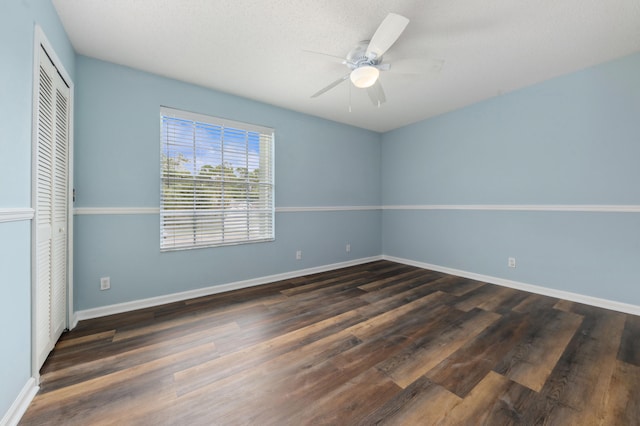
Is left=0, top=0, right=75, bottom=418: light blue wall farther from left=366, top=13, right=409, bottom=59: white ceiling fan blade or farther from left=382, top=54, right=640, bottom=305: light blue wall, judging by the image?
left=382, top=54, right=640, bottom=305: light blue wall

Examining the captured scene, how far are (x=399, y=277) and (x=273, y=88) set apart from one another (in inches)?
120

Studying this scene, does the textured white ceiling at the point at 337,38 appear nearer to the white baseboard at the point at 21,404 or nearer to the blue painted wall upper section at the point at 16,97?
the blue painted wall upper section at the point at 16,97

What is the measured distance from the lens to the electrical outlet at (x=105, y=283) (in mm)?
2349

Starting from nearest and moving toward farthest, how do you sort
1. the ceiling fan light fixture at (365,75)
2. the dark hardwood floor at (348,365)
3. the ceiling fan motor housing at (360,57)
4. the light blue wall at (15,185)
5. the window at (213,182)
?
1. the light blue wall at (15,185)
2. the dark hardwood floor at (348,365)
3. the ceiling fan light fixture at (365,75)
4. the ceiling fan motor housing at (360,57)
5. the window at (213,182)

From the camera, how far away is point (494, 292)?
296cm

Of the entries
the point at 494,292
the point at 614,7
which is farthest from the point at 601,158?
the point at 494,292

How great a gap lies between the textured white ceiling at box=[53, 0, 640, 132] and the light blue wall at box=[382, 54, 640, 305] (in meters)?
0.38

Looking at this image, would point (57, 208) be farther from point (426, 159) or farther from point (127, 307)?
point (426, 159)

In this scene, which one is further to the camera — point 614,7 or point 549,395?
point 614,7

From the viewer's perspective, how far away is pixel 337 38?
2049 mm

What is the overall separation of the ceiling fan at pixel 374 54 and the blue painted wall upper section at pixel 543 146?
1.86m

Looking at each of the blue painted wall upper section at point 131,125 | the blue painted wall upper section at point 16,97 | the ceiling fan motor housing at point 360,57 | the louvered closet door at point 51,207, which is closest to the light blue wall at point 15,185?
the blue painted wall upper section at point 16,97

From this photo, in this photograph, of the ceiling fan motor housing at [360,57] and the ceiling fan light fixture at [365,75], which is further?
the ceiling fan motor housing at [360,57]

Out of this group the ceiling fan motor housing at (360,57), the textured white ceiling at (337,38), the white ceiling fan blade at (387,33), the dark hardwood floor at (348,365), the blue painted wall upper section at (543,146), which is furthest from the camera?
the blue painted wall upper section at (543,146)
